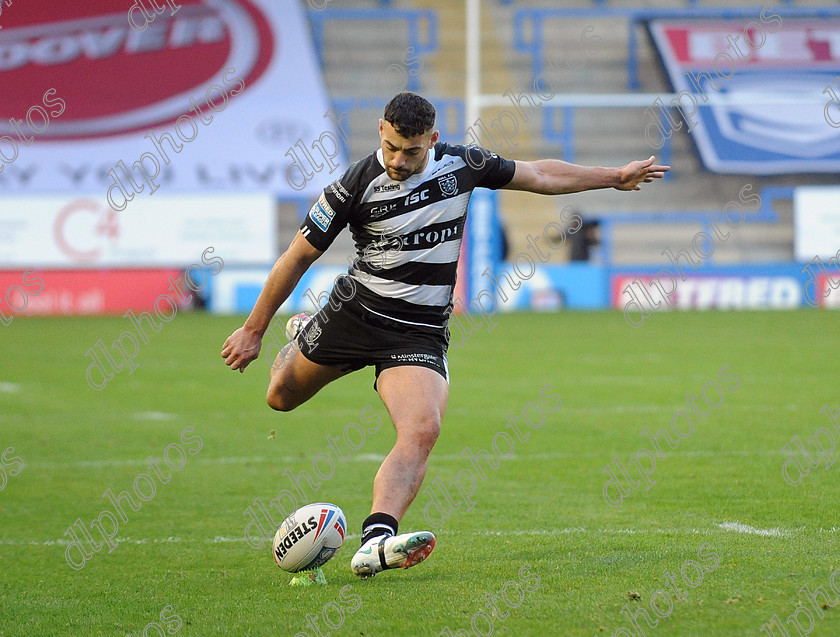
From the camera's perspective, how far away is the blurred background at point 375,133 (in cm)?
2641

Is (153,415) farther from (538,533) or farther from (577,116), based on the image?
(577,116)

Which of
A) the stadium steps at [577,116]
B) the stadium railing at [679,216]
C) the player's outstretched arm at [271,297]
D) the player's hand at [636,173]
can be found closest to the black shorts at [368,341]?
the player's outstretched arm at [271,297]

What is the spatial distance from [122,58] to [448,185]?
91.5 ft

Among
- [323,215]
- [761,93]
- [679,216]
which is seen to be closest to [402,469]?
[323,215]

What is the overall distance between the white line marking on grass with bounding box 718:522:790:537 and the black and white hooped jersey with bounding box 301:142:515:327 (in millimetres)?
1642

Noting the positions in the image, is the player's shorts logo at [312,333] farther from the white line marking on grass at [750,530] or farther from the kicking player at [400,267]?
the white line marking on grass at [750,530]

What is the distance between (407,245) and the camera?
5.22 meters

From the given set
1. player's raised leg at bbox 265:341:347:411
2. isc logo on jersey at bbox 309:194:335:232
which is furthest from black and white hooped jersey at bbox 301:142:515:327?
player's raised leg at bbox 265:341:347:411

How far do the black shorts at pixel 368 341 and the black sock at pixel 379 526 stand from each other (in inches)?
30.0

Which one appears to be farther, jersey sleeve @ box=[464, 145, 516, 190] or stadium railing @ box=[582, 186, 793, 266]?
stadium railing @ box=[582, 186, 793, 266]

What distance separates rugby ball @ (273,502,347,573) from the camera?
Answer: 4719mm

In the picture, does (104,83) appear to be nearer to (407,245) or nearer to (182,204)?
(182,204)

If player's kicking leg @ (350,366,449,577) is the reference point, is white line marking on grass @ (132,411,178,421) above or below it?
below

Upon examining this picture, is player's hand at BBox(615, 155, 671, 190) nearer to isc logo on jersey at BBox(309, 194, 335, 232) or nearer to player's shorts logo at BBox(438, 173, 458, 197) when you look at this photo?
player's shorts logo at BBox(438, 173, 458, 197)
